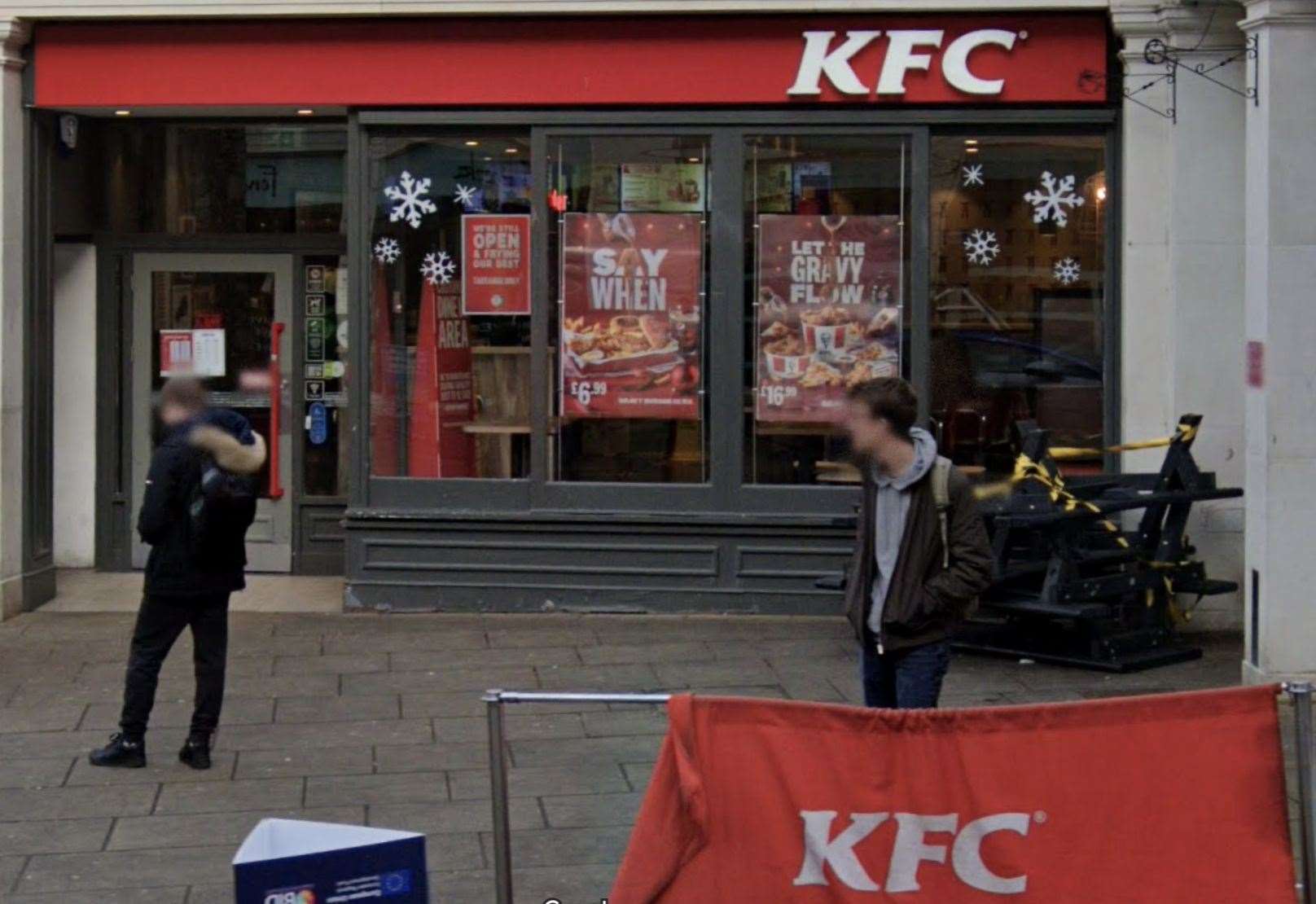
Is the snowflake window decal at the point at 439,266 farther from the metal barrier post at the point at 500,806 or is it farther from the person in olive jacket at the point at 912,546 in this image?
the metal barrier post at the point at 500,806

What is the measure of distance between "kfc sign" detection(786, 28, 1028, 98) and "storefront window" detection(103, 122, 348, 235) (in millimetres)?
3413

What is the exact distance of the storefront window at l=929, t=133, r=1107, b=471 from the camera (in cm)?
1198

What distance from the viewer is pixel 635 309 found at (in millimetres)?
12172

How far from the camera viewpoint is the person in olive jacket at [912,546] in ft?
21.3

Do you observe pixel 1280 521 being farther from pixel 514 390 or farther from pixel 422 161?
pixel 422 161

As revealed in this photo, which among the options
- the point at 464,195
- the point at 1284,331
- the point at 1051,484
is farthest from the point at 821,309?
the point at 1284,331

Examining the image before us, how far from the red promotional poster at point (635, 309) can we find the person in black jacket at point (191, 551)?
4.14m

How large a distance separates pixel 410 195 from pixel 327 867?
8163mm

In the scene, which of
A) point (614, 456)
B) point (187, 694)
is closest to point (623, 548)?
point (614, 456)

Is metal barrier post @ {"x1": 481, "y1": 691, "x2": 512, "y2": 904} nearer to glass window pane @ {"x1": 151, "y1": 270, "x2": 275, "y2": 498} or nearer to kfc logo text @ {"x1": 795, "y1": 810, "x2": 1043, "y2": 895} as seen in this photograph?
kfc logo text @ {"x1": 795, "y1": 810, "x2": 1043, "y2": 895}

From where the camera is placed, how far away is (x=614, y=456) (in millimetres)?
12227

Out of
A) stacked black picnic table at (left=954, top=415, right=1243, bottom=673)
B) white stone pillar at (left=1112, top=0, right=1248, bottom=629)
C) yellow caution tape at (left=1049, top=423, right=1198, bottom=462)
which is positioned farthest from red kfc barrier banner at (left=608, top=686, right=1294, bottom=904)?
white stone pillar at (left=1112, top=0, right=1248, bottom=629)

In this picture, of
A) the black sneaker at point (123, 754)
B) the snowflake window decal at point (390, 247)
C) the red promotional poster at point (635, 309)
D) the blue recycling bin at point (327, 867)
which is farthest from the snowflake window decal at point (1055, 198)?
the blue recycling bin at point (327, 867)

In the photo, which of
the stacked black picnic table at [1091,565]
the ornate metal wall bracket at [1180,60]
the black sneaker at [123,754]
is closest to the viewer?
the black sneaker at [123,754]
